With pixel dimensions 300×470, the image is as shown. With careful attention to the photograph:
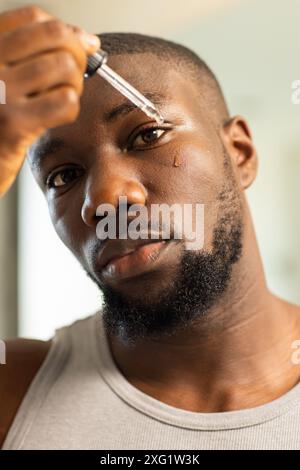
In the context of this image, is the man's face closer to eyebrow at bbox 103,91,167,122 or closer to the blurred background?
eyebrow at bbox 103,91,167,122

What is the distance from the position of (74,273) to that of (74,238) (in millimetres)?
840

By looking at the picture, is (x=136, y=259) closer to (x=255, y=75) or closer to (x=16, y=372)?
(x=16, y=372)

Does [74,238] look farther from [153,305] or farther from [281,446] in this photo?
[281,446]

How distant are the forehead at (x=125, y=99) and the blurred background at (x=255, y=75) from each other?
1.98ft

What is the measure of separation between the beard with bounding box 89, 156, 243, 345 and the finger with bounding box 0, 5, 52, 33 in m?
0.40

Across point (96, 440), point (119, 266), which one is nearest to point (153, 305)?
point (119, 266)

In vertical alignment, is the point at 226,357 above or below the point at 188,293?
below

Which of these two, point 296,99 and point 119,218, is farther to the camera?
point 296,99

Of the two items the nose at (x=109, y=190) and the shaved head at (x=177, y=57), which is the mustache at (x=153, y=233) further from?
the shaved head at (x=177, y=57)

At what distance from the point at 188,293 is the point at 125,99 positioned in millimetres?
293

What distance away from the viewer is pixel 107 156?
32.0 inches

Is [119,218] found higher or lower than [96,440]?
higher

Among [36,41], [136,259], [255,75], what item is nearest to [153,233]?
[136,259]

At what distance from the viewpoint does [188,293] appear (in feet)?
2.76
